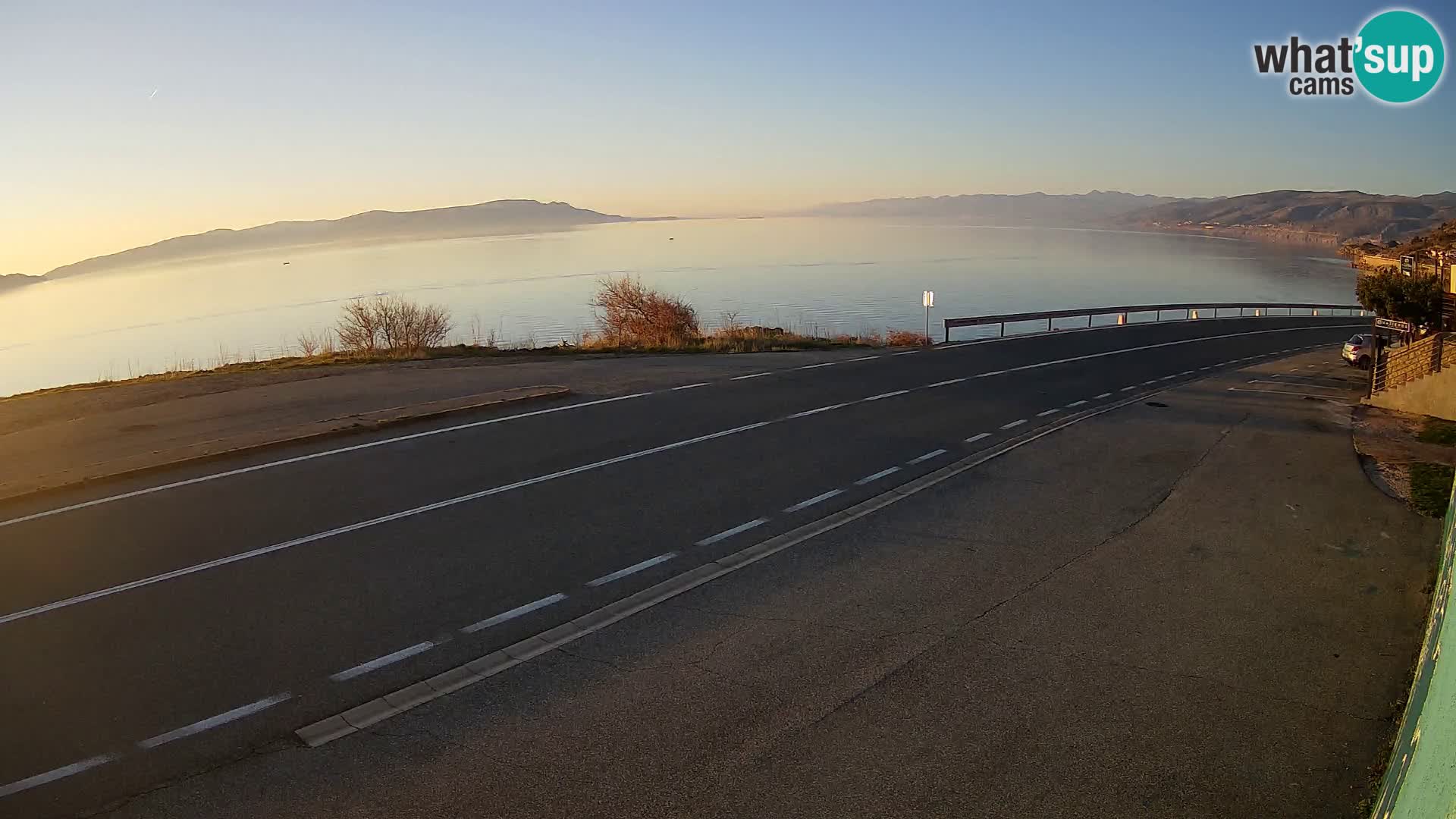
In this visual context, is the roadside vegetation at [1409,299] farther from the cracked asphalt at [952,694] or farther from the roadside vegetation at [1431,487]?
the cracked asphalt at [952,694]

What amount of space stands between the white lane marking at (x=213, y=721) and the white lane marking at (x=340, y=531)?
2789mm

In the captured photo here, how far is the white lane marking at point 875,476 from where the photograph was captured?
12078 millimetres

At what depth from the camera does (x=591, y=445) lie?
13.6m

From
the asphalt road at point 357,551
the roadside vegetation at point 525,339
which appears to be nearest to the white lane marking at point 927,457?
the asphalt road at point 357,551

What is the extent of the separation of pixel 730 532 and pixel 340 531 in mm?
4178

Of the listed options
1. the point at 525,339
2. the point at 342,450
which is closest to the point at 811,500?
the point at 342,450

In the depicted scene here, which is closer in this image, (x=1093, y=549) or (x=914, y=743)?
(x=914, y=743)

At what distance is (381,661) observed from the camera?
6855mm

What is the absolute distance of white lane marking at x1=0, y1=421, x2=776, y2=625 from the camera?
7.79 meters

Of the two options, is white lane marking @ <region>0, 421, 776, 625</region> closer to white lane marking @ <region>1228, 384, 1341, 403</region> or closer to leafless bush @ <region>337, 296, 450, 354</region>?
white lane marking @ <region>1228, 384, 1341, 403</region>

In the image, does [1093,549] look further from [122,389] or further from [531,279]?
[531,279]

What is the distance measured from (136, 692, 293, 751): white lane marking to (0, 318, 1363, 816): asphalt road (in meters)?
0.01

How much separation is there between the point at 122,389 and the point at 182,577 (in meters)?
12.0

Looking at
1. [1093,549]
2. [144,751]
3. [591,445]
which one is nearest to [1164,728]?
[1093,549]
